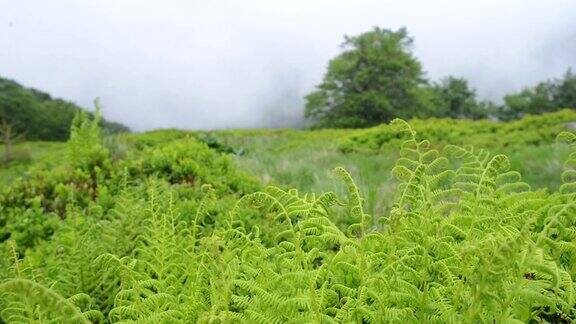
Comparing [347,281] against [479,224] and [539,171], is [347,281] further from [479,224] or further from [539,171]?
[539,171]

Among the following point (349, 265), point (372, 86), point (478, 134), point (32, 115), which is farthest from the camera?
point (32, 115)

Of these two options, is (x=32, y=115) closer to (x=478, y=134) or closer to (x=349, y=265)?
(x=478, y=134)

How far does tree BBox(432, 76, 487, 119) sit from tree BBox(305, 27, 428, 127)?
63.4ft

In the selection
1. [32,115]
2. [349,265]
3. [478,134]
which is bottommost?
[32,115]

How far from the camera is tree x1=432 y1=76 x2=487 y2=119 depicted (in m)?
75.8

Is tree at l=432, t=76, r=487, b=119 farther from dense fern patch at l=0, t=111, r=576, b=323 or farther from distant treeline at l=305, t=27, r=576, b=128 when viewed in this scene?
dense fern patch at l=0, t=111, r=576, b=323

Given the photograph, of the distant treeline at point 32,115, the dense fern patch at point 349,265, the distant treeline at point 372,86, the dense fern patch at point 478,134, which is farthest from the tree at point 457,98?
the dense fern patch at point 349,265

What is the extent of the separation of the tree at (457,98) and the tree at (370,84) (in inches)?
761

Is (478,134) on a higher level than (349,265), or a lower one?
higher

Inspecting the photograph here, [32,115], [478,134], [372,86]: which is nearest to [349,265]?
[478,134]

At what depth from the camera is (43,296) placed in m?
1.27

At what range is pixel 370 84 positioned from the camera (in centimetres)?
5766

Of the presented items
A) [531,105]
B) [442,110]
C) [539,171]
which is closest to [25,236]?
[539,171]

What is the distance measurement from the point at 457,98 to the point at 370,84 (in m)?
23.8
